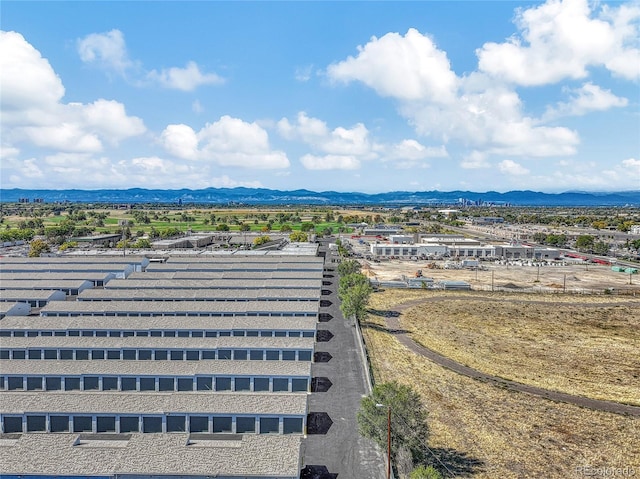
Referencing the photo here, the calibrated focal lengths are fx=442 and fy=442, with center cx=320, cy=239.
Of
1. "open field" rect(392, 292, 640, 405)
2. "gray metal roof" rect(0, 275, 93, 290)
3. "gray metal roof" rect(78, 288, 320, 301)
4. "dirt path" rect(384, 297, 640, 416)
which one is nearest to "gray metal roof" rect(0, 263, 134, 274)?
"gray metal roof" rect(0, 275, 93, 290)

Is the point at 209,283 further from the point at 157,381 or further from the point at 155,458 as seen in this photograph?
the point at 155,458

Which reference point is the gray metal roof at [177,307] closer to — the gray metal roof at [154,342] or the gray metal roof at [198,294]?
the gray metal roof at [198,294]

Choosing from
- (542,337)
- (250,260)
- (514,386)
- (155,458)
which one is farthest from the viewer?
(250,260)

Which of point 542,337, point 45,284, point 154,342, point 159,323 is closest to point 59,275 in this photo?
point 45,284

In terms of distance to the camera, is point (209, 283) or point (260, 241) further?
point (260, 241)

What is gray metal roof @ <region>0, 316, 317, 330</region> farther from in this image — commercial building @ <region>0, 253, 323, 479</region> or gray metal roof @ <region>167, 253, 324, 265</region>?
gray metal roof @ <region>167, 253, 324, 265</region>

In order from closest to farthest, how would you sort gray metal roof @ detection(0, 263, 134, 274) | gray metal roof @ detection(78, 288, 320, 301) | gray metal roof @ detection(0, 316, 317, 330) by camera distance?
gray metal roof @ detection(0, 316, 317, 330) < gray metal roof @ detection(78, 288, 320, 301) < gray metal roof @ detection(0, 263, 134, 274)
